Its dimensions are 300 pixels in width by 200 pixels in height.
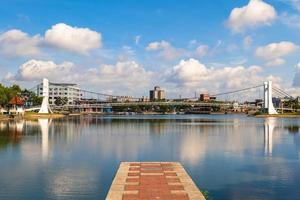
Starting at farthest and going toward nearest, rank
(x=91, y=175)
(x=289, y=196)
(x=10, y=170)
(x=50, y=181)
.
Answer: (x=10, y=170) < (x=91, y=175) < (x=50, y=181) < (x=289, y=196)

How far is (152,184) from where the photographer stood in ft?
75.5

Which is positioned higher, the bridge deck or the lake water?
the bridge deck

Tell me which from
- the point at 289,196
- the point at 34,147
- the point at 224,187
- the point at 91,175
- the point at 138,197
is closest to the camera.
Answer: the point at 138,197

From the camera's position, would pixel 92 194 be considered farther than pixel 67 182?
No

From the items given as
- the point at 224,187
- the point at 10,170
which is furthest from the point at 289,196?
the point at 10,170

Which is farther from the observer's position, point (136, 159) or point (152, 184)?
point (136, 159)

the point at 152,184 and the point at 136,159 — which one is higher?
the point at 152,184

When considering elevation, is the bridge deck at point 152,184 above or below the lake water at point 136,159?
above

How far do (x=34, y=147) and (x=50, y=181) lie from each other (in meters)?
21.1

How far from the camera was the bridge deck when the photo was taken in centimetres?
2017

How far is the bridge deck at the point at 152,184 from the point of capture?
2017 cm

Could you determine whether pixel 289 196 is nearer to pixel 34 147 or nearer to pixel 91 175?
pixel 91 175

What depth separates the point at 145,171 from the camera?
2791cm

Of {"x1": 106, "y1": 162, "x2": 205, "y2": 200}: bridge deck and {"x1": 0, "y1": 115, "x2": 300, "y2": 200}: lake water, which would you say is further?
{"x1": 0, "y1": 115, "x2": 300, "y2": 200}: lake water
